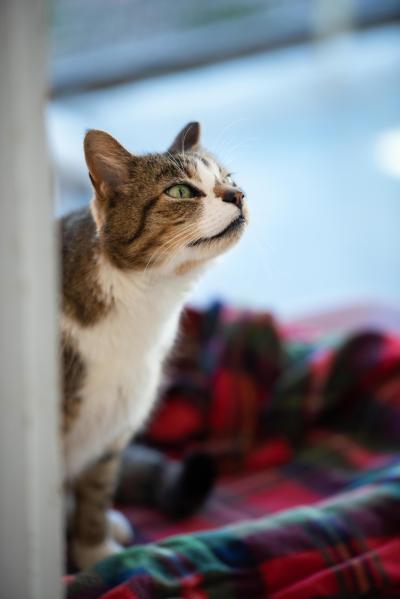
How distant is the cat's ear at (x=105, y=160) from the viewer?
884 mm

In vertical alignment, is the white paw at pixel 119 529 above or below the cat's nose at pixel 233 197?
below

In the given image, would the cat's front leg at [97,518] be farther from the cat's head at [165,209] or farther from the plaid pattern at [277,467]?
the cat's head at [165,209]

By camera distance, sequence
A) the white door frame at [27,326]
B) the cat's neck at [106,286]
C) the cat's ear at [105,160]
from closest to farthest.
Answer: the white door frame at [27,326], the cat's ear at [105,160], the cat's neck at [106,286]

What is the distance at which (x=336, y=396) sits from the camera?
5.10 ft

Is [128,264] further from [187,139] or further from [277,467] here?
[277,467]

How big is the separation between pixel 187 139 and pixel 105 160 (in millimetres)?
182

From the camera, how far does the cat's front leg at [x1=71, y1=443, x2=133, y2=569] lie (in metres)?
1.13

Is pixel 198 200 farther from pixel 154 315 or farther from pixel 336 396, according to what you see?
pixel 336 396

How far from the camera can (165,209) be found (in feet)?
3.25

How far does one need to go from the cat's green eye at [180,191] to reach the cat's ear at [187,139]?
87 millimetres

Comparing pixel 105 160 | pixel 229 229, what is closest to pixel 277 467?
pixel 229 229

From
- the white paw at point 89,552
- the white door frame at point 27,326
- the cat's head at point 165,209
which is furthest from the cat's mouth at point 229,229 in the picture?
the white paw at point 89,552

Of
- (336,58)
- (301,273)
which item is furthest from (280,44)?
(301,273)

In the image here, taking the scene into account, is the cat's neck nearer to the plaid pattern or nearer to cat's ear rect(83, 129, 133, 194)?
cat's ear rect(83, 129, 133, 194)
